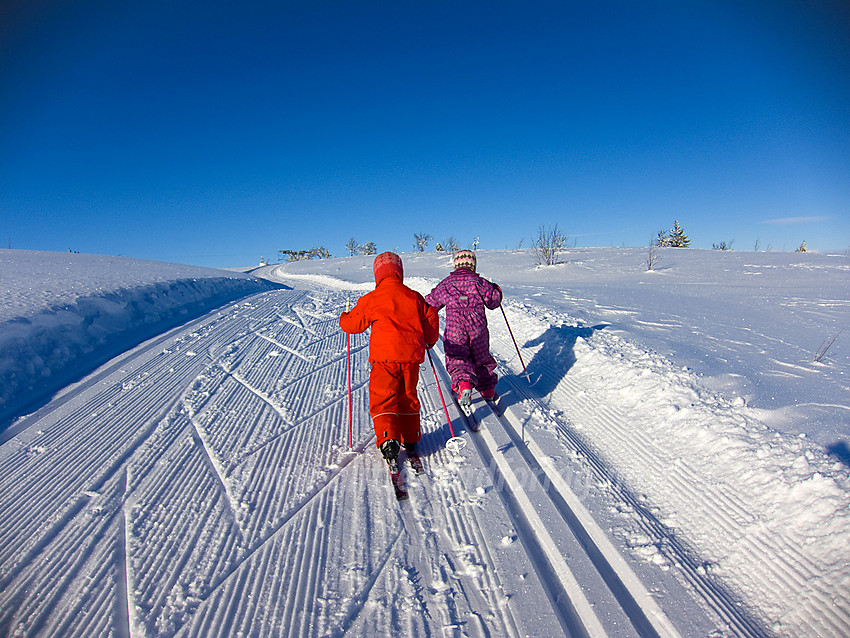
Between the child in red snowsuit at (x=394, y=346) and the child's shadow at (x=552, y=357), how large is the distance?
4.84ft

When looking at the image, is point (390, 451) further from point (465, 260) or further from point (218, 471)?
point (465, 260)

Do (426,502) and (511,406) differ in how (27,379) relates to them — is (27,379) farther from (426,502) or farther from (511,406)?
(511,406)

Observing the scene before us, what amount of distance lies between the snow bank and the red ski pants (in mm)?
3929

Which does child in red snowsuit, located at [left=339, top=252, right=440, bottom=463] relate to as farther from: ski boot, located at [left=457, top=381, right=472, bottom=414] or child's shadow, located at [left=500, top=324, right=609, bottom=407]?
child's shadow, located at [left=500, top=324, right=609, bottom=407]

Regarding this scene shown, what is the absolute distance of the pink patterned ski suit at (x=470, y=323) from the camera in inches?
147

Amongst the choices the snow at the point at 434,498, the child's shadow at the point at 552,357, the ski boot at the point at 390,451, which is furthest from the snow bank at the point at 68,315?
the child's shadow at the point at 552,357

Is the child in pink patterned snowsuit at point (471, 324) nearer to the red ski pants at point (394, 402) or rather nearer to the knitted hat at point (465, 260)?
the knitted hat at point (465, 260)

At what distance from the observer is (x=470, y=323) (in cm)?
375

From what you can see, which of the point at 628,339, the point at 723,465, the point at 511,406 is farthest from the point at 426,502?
the point at 628,339

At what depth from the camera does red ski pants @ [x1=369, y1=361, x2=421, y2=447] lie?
2.63m

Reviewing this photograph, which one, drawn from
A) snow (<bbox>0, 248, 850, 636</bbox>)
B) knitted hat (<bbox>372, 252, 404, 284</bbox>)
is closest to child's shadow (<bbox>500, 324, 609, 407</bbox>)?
snow (<bbox>0, 248, 850, 636</bbox>)

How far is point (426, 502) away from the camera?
2346 mm

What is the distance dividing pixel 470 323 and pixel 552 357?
1949 mm

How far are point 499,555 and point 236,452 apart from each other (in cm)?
221
